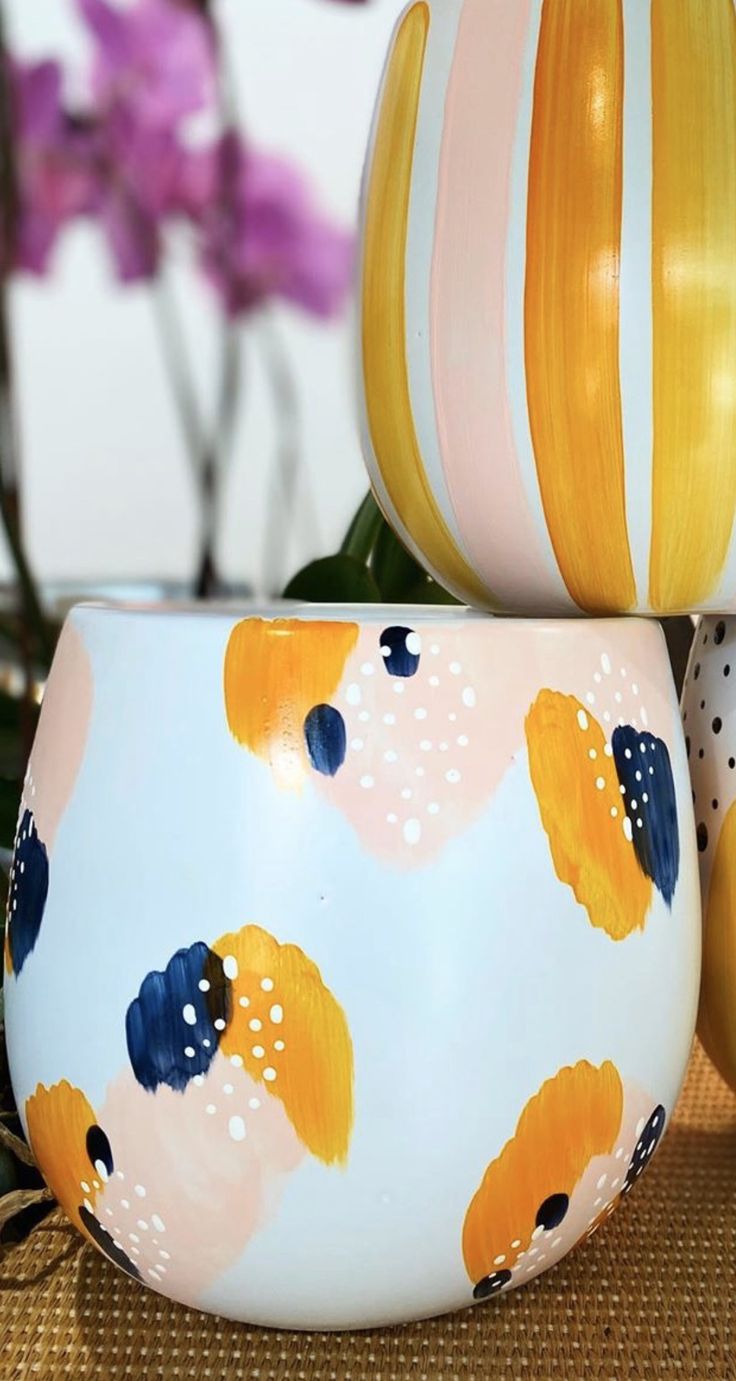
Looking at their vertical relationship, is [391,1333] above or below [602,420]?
below

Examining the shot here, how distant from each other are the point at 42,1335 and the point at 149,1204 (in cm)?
7

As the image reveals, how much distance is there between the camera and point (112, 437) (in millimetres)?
987

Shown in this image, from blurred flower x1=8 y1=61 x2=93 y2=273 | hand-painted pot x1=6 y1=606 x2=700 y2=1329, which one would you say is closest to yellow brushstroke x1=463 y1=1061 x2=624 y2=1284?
hand-painted pot x1=6 y1=606 x2=700 y2=1329

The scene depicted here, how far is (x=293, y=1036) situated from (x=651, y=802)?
12cm

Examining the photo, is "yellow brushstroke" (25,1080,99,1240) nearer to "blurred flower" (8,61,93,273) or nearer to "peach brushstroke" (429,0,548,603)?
"peach brushstroke" (429,0,548,603)

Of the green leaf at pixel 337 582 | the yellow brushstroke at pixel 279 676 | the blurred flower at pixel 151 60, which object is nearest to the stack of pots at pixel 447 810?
the yellow brushstroke at pixel 279 676

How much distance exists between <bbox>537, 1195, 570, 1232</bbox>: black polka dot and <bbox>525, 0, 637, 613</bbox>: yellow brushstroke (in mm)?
187

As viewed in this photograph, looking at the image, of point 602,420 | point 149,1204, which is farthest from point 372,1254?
point 602,420

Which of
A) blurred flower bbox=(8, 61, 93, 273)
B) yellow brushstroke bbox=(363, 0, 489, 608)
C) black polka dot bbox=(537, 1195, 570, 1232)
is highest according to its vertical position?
blurred flower bbox=(8, 61, 93, 273)

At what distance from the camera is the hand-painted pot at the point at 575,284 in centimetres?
32

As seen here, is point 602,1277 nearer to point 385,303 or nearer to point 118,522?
point 385,303

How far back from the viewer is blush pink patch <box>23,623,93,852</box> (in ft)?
1.08

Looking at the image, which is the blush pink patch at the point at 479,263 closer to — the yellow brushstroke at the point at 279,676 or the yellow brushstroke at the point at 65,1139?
the yellow brushstroke at the point at 279,676

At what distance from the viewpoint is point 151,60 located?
2.72 feet
